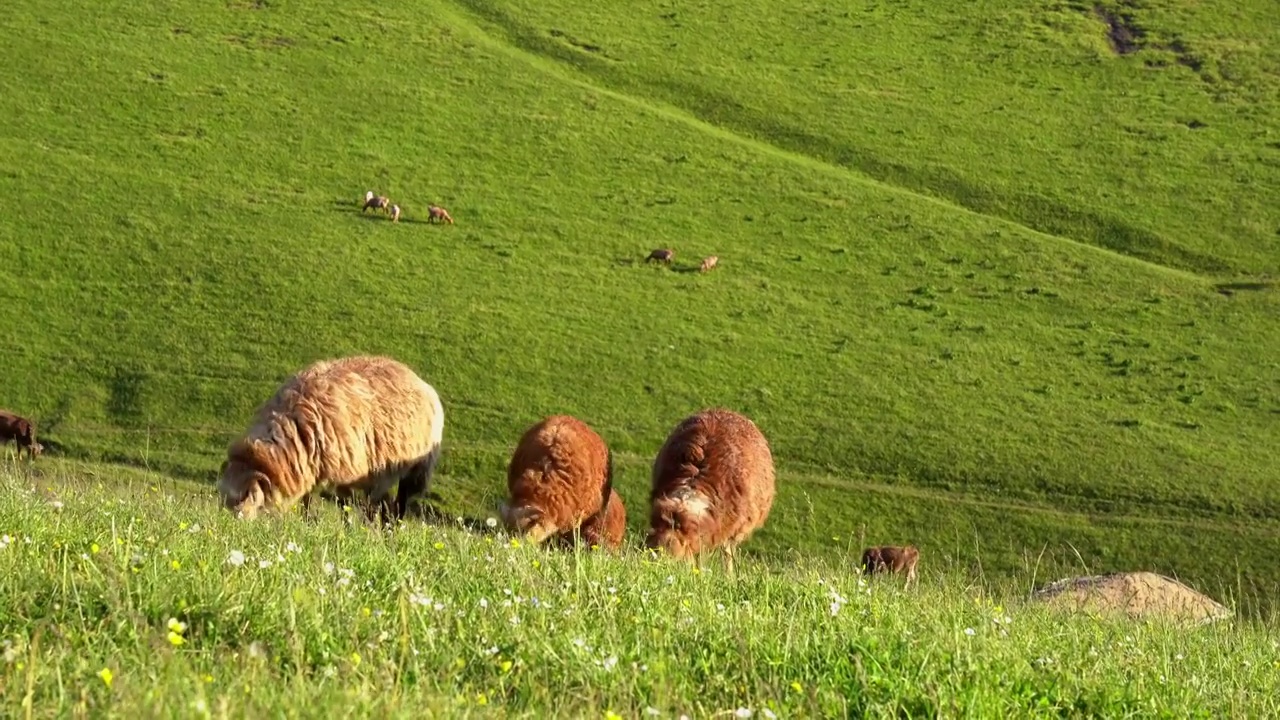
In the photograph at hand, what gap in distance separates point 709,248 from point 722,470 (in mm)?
32075

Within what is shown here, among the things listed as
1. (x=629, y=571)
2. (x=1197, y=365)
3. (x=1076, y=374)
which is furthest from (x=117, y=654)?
(x=1197, y=365)

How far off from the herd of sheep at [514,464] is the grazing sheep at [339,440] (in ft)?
0.06

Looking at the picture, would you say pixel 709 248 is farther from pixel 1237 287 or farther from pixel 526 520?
pixel 526 520

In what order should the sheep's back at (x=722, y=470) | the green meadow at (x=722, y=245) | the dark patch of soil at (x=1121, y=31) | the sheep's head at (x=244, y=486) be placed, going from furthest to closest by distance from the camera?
1. the dark patch of soil at (x=1121, y=31)
2. the green meadow at (x=722, y=245)
3. the sheep's back at (x=722, y=470)
4. the sheep's head at (x=244, y=486)

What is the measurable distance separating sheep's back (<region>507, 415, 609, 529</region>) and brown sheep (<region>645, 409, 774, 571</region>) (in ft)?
2.76

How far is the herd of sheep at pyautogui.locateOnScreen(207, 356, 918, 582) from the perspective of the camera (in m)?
16.5

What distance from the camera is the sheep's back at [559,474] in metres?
16.8

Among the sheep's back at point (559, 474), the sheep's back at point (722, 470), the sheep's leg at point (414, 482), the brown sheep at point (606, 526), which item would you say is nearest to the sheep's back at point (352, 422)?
the sheep's leg at point (414, 482)

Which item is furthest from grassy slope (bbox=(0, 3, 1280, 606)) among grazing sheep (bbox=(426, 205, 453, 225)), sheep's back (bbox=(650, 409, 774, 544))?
sheep's back (bbox=(650, 409, 774, 544))

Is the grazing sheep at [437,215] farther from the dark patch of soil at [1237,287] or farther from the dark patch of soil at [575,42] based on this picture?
the dark patch of soil at [1237,287]

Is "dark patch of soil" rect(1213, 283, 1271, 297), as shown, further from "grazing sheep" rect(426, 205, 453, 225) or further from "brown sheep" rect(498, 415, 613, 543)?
"brown sheep" rect(498, 415, 613, 543)

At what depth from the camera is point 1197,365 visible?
42.5 m

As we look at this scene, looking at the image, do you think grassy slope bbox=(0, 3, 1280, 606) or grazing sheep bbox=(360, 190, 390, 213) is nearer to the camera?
grassy slope bbox=(0, 3, 1280, 606)

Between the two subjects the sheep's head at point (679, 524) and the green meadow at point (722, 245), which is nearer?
the sheep's head at point (679, 524)
